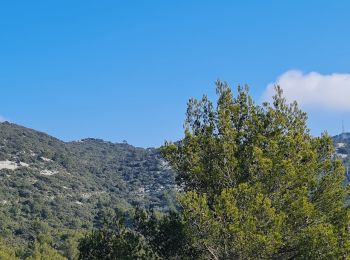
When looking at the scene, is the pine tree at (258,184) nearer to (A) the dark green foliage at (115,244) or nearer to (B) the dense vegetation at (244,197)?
(B) the dense vegetation at (244,197)

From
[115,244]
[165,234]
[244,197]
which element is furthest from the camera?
[115,244]

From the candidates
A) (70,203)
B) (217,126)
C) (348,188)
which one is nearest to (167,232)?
(217,126)

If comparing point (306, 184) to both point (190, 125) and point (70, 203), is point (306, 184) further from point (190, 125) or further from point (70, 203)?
point (70, 203)

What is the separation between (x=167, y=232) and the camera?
22.1m

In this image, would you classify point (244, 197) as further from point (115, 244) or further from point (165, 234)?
point (115, 244)

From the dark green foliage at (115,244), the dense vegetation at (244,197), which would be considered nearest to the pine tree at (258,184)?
the dense vegetation at (244,197)

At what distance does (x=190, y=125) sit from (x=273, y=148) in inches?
149

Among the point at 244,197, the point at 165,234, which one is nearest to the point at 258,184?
the point at 244,197

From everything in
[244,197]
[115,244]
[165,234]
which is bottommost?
[115,244]

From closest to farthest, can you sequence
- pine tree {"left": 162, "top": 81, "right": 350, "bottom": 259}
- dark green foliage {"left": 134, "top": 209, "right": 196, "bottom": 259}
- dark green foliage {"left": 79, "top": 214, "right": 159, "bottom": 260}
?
pine tree {"left": 162, "top": 81, "right": 350, "bottom": 259} < dark green foliage {"left": 134, "top": 209, "right": 196, "bottom": 259} < dark green foliage {"left": 79, "top": 214, "right": 159, "bottom": 260}

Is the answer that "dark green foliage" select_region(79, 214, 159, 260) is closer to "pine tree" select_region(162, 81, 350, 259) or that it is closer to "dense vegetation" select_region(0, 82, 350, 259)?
"dense vegetation" select_region(0, 82, 350, 259)

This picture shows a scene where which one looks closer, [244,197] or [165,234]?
[244,197]

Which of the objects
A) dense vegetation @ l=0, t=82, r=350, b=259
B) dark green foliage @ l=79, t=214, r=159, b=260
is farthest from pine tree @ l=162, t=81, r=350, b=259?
dark green foliage @ l=79, t=214, r=159, b=260

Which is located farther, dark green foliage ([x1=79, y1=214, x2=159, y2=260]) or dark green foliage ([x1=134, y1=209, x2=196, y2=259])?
dark green foliage ([x1=79, y1=214, x2=159, y2=260])
